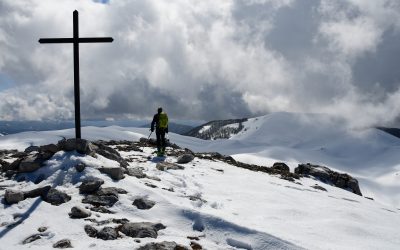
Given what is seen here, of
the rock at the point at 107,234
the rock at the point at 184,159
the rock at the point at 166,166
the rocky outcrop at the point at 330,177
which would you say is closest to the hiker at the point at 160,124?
the rock at the point at 184,159

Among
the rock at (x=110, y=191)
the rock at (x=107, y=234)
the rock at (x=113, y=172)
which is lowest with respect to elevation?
the rock at (x=107, y=234)

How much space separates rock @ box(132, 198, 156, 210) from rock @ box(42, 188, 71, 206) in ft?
7.09

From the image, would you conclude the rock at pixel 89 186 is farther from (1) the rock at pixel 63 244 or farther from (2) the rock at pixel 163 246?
(2) the rock at pixel 163 246

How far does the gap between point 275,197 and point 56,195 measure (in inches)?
344

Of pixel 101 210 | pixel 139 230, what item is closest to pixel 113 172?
pixel 101 210

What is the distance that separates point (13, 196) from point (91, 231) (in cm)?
362

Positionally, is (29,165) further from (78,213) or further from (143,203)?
(143,203)

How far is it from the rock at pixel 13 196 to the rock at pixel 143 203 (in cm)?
364

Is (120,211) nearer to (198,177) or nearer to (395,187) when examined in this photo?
(198,177)

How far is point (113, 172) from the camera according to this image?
47.2 feet

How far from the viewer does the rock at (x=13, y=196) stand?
12422mm

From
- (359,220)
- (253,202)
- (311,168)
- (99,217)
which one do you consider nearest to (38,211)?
(99,217)

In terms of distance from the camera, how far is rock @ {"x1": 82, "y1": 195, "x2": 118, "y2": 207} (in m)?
12.4

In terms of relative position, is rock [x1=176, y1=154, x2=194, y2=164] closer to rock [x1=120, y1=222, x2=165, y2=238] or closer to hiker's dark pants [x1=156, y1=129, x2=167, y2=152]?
hiker's dark pants [x1=156, y1=129, x2=167, y2=152]
